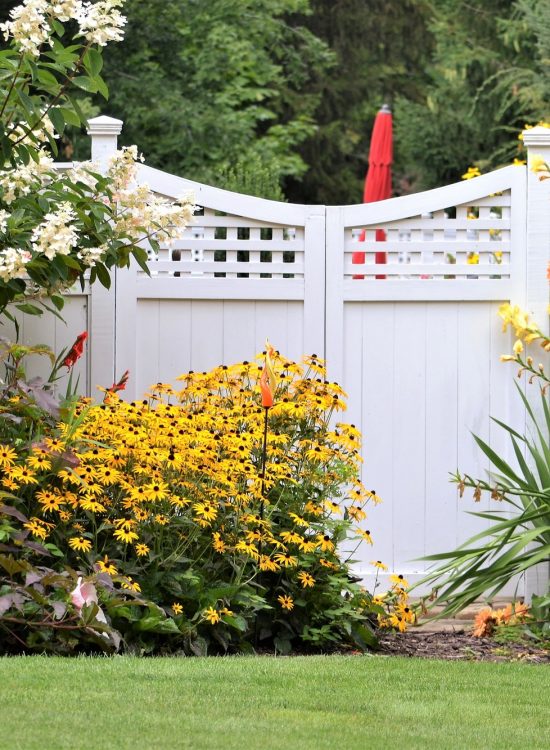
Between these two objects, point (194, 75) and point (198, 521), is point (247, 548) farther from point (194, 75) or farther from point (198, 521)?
point (194, 75)

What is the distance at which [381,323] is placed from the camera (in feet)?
20.6

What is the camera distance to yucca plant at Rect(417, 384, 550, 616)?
18.1ft

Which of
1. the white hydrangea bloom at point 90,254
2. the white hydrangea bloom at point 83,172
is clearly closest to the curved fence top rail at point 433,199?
the white hydrangea bloom at point 83,172

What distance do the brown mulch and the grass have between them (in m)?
0.53

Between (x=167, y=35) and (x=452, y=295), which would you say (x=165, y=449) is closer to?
(x=452, y=295)

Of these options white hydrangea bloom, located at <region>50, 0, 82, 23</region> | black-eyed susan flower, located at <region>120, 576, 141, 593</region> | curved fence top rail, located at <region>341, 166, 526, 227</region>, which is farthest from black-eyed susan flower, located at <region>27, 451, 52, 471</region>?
curved fence top rail, located at <region>341, 166, 526, 227</region>

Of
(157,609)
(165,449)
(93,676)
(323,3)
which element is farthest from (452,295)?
(323,3)

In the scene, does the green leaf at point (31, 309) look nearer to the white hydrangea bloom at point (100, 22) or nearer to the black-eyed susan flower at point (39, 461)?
the black-eyed susan flower at point (39, 461)

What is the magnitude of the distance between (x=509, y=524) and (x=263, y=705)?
6.77 ft

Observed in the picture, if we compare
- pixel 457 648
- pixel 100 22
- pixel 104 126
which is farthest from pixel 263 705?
pixel 104 126

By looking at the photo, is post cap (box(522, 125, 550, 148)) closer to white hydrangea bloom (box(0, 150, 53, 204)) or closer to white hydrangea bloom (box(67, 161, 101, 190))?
white hydrangea bloom (box(67, 161, 101, 190))

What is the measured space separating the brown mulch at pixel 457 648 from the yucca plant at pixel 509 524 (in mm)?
152

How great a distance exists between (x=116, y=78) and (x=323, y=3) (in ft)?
29.5

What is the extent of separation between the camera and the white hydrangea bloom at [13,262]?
15.9ft
